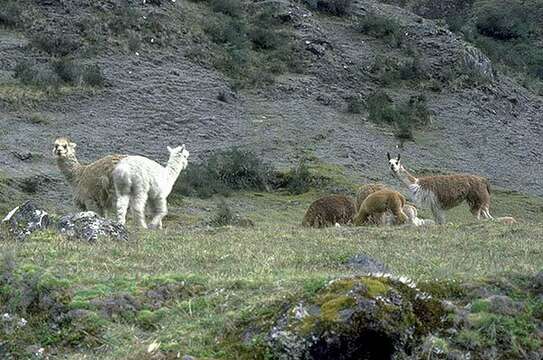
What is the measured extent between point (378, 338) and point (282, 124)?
33.2 meters

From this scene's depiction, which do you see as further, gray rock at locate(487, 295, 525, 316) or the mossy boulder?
gray rock at locate(487, 295, 525, 316)

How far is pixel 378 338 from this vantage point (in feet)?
23.7

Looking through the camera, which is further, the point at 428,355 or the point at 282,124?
the point at 282,124

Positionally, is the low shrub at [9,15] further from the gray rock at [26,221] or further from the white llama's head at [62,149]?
the gray rock at [26,221]

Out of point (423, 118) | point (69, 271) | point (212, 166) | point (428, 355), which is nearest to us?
point (428, 355)

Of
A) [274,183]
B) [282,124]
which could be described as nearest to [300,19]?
[282,124]

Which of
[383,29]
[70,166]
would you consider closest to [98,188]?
[70,166]

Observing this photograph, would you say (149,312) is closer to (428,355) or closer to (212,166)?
(428,355)

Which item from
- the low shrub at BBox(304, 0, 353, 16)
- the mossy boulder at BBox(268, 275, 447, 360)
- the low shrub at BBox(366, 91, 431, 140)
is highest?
the mossy boulder at BBox(268, 275, 447, 360)

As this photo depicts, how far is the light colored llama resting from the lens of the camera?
15.6 m

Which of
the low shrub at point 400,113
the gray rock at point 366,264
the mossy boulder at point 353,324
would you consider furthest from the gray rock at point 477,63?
the mossy boulder at point 353,324

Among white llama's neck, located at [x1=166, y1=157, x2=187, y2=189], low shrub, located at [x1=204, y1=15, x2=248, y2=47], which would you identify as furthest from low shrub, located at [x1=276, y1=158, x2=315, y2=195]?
white llama's neck, located at [x1=166, y1=157, x2=187, y2=189]

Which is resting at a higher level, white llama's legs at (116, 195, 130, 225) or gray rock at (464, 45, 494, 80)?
white llama's legs at (116, 195, 130, 225)

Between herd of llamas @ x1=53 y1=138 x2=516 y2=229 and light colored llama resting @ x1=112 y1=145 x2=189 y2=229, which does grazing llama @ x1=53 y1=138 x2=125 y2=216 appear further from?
light colored llama resting @ x1=112 y1=145 x2=189 y2=229
